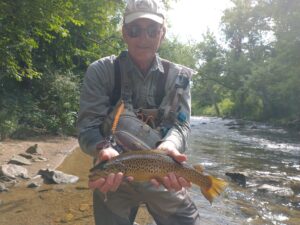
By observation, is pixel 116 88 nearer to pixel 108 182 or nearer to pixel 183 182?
pixel 108 182

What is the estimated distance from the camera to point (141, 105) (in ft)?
8.82

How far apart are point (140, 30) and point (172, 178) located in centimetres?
111

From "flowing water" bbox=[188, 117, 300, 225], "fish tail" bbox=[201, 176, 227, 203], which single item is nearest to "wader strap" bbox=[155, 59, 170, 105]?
"fish tail" bbox=[201, 176, 227, 203]

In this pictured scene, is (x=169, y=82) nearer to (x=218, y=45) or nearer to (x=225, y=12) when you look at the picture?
(x=225, y=12)

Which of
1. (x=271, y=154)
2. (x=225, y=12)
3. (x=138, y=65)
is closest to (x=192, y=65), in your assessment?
(x=225, y=12)

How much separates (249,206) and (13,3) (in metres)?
6.50

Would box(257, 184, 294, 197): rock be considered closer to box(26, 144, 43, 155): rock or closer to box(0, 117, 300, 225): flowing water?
box(0, 117, 300, 225): flowing water

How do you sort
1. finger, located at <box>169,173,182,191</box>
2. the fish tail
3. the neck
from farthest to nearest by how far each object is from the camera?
1. the neck
2. the fish tail
3. finger, located at <box>169,173,182,191</box>

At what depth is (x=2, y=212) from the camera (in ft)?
18.7

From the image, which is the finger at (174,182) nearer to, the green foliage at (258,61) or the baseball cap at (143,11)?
the baseball cap at (143,11)

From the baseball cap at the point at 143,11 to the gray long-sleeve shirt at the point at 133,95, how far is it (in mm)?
285

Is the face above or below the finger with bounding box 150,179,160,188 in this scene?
above

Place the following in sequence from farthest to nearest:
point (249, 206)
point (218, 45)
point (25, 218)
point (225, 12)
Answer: point (218, 45) < point (225, 12) < point (249, 206) < point (25, 218)

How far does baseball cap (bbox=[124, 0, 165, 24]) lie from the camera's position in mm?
2633
